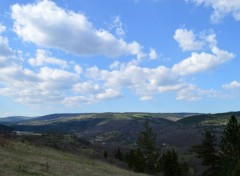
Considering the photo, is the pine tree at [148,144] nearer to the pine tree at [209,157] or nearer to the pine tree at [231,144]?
the pine tree at [209,157]

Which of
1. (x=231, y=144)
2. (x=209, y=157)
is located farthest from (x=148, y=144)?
(x=231, y=144)

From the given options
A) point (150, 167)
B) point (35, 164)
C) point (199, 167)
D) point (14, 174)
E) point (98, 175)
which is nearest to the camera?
point (14, 174)

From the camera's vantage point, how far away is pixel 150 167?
90.4 metres

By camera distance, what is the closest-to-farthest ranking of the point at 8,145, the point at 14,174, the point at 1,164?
the point at 14,174 < the point at 1,164 < the point at 8,145

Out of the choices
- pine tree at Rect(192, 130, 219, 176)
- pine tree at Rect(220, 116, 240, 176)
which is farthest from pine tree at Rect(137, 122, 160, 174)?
pine tree at Rect(220, 116, 240, 176)

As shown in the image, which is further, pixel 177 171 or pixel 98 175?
pixel 177 171

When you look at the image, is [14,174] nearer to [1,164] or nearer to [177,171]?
[1,164]

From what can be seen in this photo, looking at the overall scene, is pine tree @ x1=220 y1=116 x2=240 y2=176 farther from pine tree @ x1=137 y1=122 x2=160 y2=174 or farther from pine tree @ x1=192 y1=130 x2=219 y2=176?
pine tree @ x1=137 y1=122 x2=160 y2=174

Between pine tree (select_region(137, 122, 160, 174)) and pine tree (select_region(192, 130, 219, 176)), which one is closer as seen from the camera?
pine tree (select_region(192, 130, 219, 176))

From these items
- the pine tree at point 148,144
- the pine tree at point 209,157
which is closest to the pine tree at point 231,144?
the pine tree at point 209,157

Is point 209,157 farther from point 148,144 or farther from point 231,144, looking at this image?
point 148,144

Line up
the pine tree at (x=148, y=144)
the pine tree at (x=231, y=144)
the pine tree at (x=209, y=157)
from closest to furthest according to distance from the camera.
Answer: the pine tree at (x=209, y=157) < the pine tree at (x=231, y=144) < the pine tree at (x=148, y=144)

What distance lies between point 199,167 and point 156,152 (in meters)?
86.2

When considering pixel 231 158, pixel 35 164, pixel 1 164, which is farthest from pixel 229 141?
pixel 1 164
